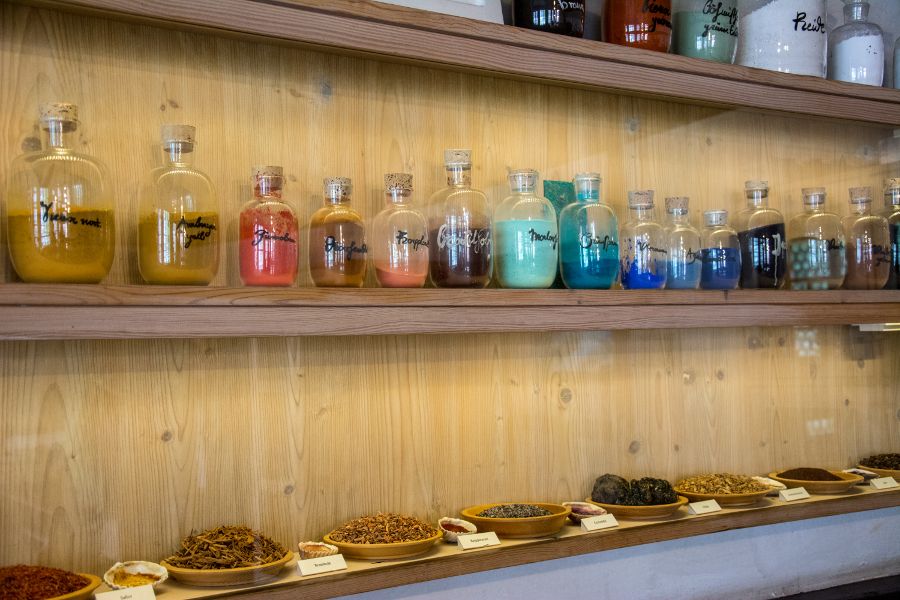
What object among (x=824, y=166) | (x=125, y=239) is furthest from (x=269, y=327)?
(x=824, y=166)

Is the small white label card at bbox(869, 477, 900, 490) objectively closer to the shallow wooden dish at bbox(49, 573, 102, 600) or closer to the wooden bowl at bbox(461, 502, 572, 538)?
the wooden bowl at bbox(461, 502, 572, 538)

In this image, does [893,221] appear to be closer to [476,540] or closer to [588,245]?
[588,245]

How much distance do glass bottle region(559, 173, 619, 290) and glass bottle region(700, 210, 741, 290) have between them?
25 centimetres

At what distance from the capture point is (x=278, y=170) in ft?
5.52

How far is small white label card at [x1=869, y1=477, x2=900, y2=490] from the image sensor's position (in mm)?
2303

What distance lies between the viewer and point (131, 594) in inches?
57.6

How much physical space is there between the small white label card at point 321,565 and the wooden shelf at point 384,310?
409mm

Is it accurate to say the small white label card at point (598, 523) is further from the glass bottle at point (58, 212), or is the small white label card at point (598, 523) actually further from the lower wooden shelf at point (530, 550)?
the glass bottle at point (58, 212)

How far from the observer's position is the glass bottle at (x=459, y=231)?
5.81 feet

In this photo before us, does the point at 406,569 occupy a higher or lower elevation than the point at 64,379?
lower

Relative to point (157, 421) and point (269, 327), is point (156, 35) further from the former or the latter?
point (157, 421)

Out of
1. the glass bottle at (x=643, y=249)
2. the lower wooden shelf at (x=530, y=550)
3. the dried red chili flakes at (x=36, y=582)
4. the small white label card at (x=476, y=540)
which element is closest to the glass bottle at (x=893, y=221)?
the lower wooden shelf at (x=530, y=550)

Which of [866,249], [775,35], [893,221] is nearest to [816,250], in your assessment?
[866,249]

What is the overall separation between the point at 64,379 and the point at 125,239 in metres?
0.26
